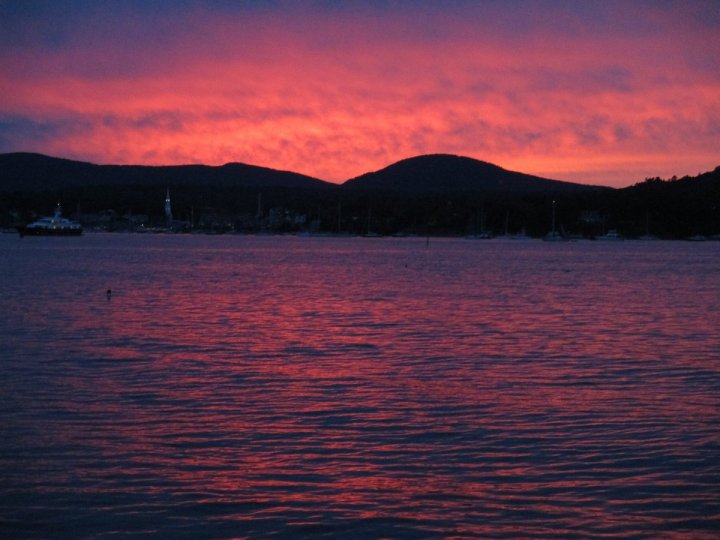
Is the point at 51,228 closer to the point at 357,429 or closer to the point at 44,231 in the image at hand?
the point at 44,231

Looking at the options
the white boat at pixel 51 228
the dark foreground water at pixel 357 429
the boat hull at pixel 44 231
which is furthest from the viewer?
the white boat at pixel 51 228

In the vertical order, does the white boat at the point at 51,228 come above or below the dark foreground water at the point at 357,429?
above

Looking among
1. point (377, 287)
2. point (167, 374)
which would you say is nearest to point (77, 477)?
point (167, 374)

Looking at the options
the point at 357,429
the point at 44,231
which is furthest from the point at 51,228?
the point at 357,429

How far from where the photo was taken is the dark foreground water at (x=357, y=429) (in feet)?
29.2

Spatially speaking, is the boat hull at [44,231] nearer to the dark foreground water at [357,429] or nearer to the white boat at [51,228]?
the white boat at [51,228]

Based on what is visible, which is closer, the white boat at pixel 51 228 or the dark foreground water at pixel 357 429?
the dark foreground water at pixel 357 429

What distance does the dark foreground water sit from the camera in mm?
8906

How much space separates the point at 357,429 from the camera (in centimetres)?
1238

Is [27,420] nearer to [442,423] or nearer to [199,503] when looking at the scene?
[199,503]

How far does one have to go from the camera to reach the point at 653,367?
18.1 meters

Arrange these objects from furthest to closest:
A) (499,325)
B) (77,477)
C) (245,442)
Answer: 1. (499,325)
2. (245,442)
3. (77,477)

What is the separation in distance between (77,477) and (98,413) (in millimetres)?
3287

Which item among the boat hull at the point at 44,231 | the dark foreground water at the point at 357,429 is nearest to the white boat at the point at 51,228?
the boat hull at the point at 44,231
